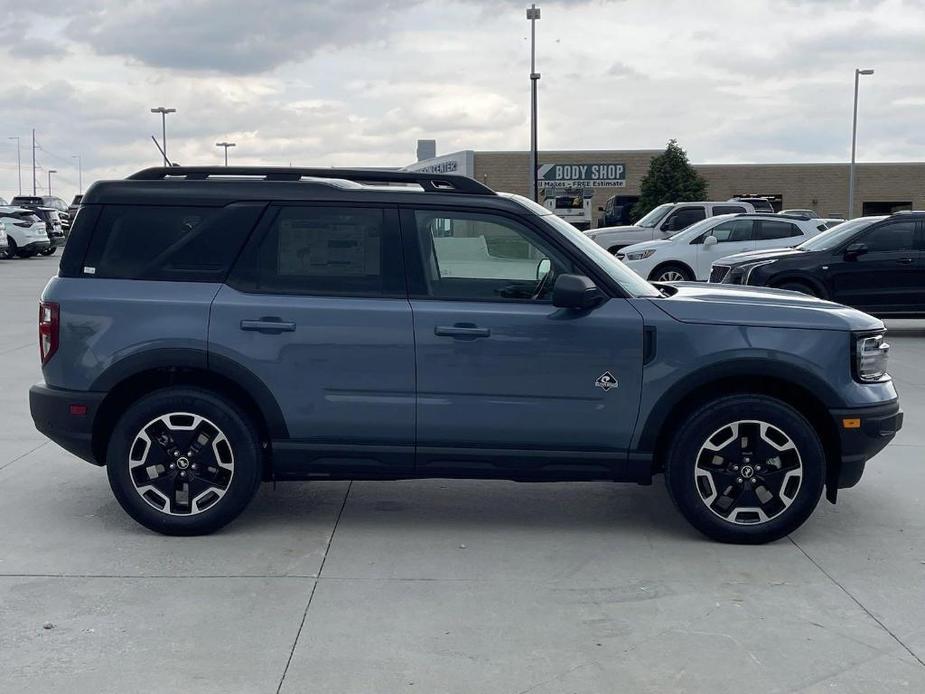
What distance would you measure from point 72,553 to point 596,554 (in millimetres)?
2582

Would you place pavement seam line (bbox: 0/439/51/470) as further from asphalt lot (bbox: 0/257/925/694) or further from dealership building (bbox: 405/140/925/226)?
dealership building (bbox: 405/140/925/226)

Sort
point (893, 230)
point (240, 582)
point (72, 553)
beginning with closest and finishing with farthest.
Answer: point (240, 582), point (72, 553), point (893, 230)

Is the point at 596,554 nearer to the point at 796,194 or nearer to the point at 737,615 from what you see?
the point at 737,615

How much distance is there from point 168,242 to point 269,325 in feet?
2.36

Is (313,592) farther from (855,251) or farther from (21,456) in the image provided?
(855,251)

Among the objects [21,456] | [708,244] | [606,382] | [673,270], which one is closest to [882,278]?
[708,244]

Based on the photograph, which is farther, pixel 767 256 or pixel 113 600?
pixel 767 256

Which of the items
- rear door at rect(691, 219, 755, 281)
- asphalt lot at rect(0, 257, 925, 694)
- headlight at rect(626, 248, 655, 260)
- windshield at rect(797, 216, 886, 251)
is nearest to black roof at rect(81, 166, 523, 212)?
asphalt lot at rect(0, 257, 925, 694)

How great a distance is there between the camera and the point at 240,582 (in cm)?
517

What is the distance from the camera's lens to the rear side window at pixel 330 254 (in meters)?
5.85

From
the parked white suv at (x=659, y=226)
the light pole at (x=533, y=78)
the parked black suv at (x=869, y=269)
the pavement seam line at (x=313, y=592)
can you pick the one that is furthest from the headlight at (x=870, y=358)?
the light pole at (x=533, y=78)

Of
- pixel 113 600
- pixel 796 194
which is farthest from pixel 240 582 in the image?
pixel 796 194

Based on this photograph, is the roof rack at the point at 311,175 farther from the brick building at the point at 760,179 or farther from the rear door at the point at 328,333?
the brick building at the point at 760,179

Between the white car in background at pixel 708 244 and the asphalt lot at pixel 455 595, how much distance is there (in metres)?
14.3
